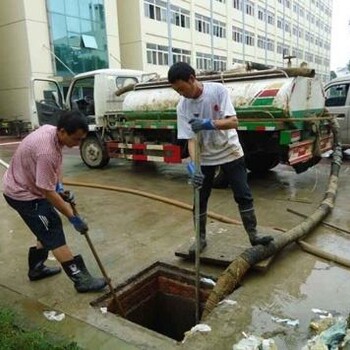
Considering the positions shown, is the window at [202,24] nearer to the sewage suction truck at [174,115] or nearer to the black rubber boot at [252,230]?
the sewage suction truck at [174,115]

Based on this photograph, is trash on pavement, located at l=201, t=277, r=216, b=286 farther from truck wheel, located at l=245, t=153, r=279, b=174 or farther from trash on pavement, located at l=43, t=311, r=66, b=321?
truck wheel, located at l=245, t=153, r=279, b=174

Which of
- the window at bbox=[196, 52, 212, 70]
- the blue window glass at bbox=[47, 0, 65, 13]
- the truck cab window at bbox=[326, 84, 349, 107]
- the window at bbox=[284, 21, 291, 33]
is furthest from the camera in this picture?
the window at bbox=[284, 21, 291, 33]

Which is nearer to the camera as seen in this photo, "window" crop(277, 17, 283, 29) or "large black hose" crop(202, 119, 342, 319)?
"large black hose" crop(202, 119, 342, 319)

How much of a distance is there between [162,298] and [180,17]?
2997 cm

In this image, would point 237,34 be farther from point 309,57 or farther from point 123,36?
point 309,57

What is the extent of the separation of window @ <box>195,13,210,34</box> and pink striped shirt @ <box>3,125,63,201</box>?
104 feet

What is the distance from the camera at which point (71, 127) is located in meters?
2.96

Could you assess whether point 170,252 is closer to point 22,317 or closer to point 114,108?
point 22,317

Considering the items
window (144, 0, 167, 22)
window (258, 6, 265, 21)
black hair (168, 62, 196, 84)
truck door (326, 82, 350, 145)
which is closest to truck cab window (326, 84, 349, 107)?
truck door (326, 82, 350, 145)

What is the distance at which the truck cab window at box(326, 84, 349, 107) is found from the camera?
9078mm

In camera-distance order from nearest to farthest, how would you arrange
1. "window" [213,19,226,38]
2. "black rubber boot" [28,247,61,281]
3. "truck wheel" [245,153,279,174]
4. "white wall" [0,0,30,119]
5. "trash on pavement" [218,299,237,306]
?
"trash on pavement" [218,299,237,306] < "black rubber boot" [28,247,61,281] < "truck wheel" [245,153,279,174] < "white wall" [0,0,30,119] < "window" [213,19,226,38]

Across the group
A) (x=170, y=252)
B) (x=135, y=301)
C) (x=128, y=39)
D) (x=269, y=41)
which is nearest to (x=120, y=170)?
(x=170, y=252)

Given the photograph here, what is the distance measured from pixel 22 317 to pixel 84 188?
4.55 metres

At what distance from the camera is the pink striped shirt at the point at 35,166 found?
295 cm
